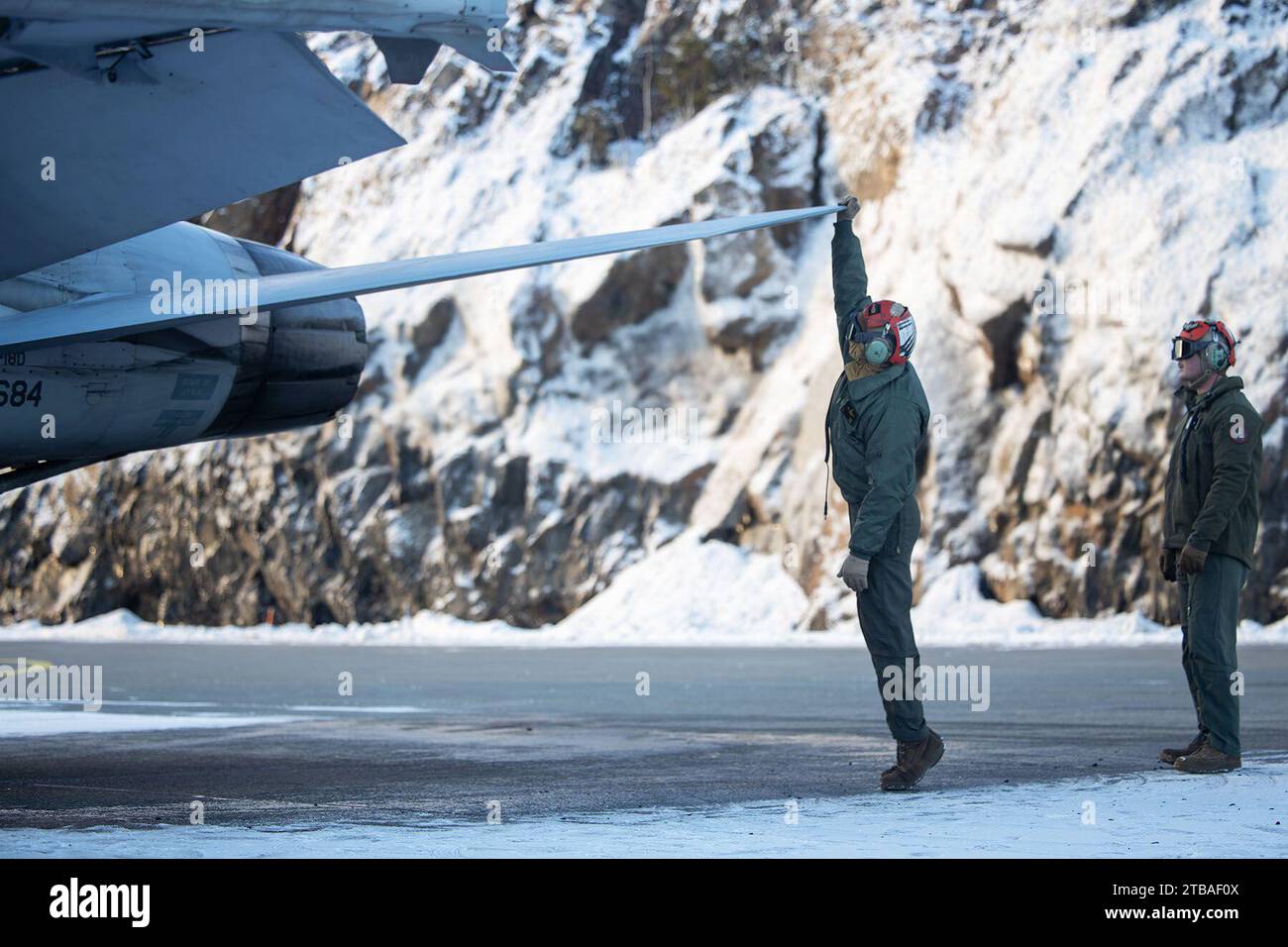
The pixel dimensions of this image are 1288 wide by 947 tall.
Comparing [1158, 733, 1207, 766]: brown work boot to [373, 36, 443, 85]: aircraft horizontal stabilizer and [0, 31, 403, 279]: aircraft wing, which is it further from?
[0, 31, 403, 279]: aircraft wing

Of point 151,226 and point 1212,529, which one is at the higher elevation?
point 151,226

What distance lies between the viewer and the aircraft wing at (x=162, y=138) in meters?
6.79

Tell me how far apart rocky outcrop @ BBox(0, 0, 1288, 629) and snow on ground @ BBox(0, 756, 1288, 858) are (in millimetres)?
21220

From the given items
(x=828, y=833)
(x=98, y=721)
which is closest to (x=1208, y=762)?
(x=828, y=833)

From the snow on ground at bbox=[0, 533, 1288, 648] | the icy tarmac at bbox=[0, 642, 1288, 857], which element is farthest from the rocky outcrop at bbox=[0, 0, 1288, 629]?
the icy tarmac at bbox=[0, 642, 1288, 857]

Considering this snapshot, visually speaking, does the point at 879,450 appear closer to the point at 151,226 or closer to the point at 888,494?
the point at 888,494

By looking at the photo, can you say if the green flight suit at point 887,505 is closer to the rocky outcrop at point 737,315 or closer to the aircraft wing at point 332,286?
the aircraft wing at point 332,286

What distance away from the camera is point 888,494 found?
21.3 feet

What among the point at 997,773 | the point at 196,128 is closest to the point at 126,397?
the point at 196,128

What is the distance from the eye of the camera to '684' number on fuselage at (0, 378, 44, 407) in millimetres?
7121

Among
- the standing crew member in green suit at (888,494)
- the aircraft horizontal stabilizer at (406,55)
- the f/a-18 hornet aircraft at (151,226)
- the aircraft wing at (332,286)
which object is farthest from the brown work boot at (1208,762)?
the aircraft horizontal stabilizer at (406,55)

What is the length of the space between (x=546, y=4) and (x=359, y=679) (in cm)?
2944

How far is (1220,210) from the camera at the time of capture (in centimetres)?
Answer: 2748

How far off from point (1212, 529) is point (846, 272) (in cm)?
204
